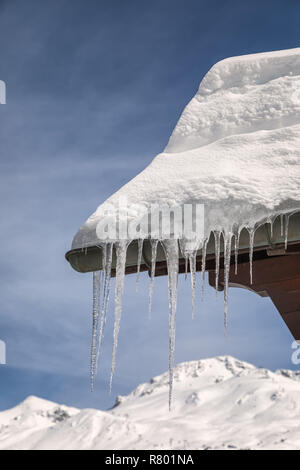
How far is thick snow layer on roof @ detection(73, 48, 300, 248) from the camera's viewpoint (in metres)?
3.68

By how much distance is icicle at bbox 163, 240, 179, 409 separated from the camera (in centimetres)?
377

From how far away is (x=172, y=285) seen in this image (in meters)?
4.21

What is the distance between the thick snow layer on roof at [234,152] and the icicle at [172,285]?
26 centimetres

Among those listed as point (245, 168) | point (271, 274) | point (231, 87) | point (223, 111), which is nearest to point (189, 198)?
point (245, 168)

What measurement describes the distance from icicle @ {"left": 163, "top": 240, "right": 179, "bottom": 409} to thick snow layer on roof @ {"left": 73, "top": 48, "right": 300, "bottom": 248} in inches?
10.1

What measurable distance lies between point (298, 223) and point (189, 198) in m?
0.67

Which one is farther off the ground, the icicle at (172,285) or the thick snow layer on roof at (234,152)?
the thick snow layer on roof at (234,152)

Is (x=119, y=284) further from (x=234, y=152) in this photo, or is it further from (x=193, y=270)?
(x=234, y=152)

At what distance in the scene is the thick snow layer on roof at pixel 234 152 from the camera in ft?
12.1

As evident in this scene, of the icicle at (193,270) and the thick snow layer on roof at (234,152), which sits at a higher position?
the thick snow layer on roof at (234,152)

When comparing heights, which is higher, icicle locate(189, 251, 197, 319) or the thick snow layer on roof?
the thick snow layer on roof

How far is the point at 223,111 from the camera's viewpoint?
519cm

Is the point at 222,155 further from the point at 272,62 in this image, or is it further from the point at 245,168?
the point at 272,62

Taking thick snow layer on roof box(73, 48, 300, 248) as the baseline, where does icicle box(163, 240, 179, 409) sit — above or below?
below
